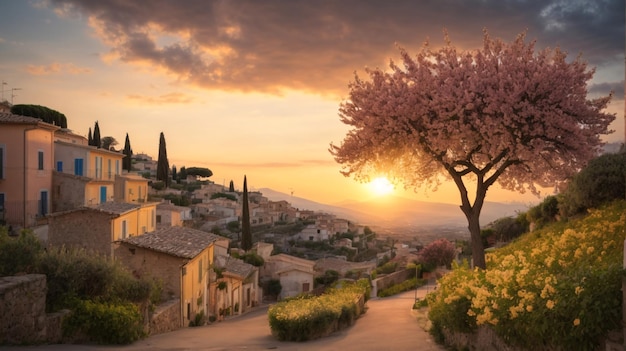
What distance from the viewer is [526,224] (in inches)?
1196

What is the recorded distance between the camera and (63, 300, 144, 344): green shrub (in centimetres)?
1725

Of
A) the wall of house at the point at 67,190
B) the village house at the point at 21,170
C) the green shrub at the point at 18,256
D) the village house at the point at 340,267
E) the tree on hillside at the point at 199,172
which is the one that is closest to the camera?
the green shrub at the point at 18,256

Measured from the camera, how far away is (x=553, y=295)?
941 centimetres

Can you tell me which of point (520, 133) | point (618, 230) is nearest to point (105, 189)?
point (520, 133)

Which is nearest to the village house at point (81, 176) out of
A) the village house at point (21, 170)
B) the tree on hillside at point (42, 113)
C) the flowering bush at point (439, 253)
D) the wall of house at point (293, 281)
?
the village house at point (21, 170)

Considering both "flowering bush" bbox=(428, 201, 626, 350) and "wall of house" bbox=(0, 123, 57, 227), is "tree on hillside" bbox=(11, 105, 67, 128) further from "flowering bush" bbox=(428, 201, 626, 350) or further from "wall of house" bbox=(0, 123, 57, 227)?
"flowering bush" bbox=(428, 201, 626, 350)

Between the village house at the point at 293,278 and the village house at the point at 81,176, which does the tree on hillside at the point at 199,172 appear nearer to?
the village house at the point at 293,278

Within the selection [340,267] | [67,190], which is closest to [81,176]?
[67,190]

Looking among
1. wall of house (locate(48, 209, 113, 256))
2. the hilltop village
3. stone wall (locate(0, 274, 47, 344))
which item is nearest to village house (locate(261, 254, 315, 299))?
the hilltop village

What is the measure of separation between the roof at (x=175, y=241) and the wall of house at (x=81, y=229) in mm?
2051

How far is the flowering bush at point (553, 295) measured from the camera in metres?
8.48

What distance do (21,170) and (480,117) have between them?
34.5 metres

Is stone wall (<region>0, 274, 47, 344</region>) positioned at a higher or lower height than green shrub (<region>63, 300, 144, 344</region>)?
higher

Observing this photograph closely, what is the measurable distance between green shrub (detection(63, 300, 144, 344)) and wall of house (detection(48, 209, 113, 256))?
1510 centimetres
